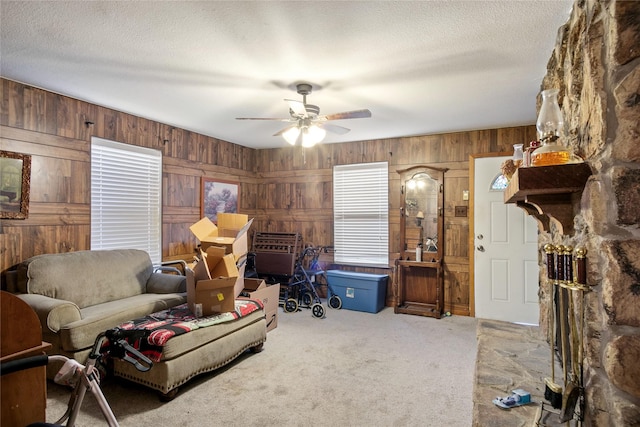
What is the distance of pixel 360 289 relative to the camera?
502 cm

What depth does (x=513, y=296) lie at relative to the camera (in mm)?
4539

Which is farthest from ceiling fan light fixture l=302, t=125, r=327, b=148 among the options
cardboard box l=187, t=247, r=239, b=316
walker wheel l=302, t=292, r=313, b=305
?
walker wheel l=302, t=292, r=313, b=305

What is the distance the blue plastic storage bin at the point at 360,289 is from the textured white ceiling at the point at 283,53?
231 cm

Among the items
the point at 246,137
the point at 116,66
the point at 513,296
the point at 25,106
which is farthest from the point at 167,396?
the point at 513,296

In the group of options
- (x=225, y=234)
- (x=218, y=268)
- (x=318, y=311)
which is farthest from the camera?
(x=318, y=311)

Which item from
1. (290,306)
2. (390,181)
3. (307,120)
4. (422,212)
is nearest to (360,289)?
(290,306)

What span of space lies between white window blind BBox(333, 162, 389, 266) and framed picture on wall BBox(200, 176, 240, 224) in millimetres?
1623

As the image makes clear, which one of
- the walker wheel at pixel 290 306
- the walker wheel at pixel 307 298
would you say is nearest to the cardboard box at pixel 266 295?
the walker wheel at pixel 290 306

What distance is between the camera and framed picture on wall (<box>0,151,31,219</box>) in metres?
3.03

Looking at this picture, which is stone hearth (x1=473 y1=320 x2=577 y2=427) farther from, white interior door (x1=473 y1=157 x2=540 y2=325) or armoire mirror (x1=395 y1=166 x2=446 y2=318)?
armoire mirror (x1=395 y1=166 x2=446 y2=318)

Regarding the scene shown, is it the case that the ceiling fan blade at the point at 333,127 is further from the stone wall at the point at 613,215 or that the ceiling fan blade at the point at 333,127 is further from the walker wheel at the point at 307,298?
the walker wheel at the point at 307,298

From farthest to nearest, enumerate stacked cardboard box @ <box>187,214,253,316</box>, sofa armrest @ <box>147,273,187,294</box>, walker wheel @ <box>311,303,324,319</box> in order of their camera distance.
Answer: walker wheel @ <box>311,303,324,319</box> < sofa armrest @ <box>147,273,187,294</box> < stacked cardboard box @ <box>187,214,253,316</box>

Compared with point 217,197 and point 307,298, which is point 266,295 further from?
point 217,197

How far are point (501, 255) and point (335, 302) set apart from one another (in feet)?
7.62
